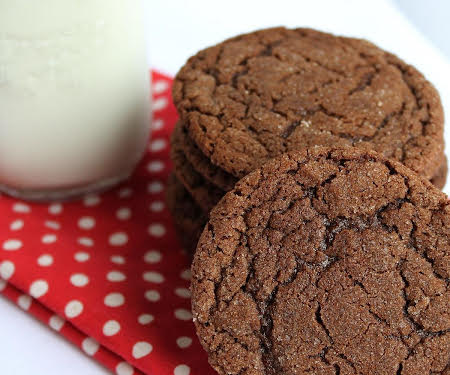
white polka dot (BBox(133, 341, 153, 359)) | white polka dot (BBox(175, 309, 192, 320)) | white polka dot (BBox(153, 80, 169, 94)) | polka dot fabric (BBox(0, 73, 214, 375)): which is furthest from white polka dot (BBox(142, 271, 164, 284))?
white polka dot (BBox(153, 80, 169, 94))

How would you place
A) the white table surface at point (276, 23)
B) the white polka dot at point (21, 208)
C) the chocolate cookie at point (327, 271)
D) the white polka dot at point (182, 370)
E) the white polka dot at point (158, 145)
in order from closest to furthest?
1. the chocolate cookie at point (327, 271)
2. the white polka dot at point (182, 370)
3. the white polka dot at point (21, 208)
4. the white polka dot at point (158, 145)
5. the white table surface at point (276, 23)

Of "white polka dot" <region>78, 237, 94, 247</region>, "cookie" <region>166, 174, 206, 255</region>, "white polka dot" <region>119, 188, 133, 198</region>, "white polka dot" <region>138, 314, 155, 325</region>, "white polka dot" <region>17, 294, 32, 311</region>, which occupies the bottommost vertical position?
"white polka dot" <region>17, 294, 32, 311</region>

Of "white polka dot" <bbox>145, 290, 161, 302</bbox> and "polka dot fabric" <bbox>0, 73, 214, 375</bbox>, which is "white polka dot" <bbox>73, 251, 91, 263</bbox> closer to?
"polka dot fabric" <bbox>0, 73, 214, 375</bbox>

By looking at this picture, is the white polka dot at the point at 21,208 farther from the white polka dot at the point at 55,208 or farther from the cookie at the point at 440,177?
the cookie at the point at 440,177

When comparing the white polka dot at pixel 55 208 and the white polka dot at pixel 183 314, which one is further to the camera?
the white polka dot at pixel 55 208

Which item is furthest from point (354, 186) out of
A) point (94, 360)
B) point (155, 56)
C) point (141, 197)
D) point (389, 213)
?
point (155, 56)

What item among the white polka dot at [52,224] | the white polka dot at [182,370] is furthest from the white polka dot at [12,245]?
the white polka dot at [182,370]
